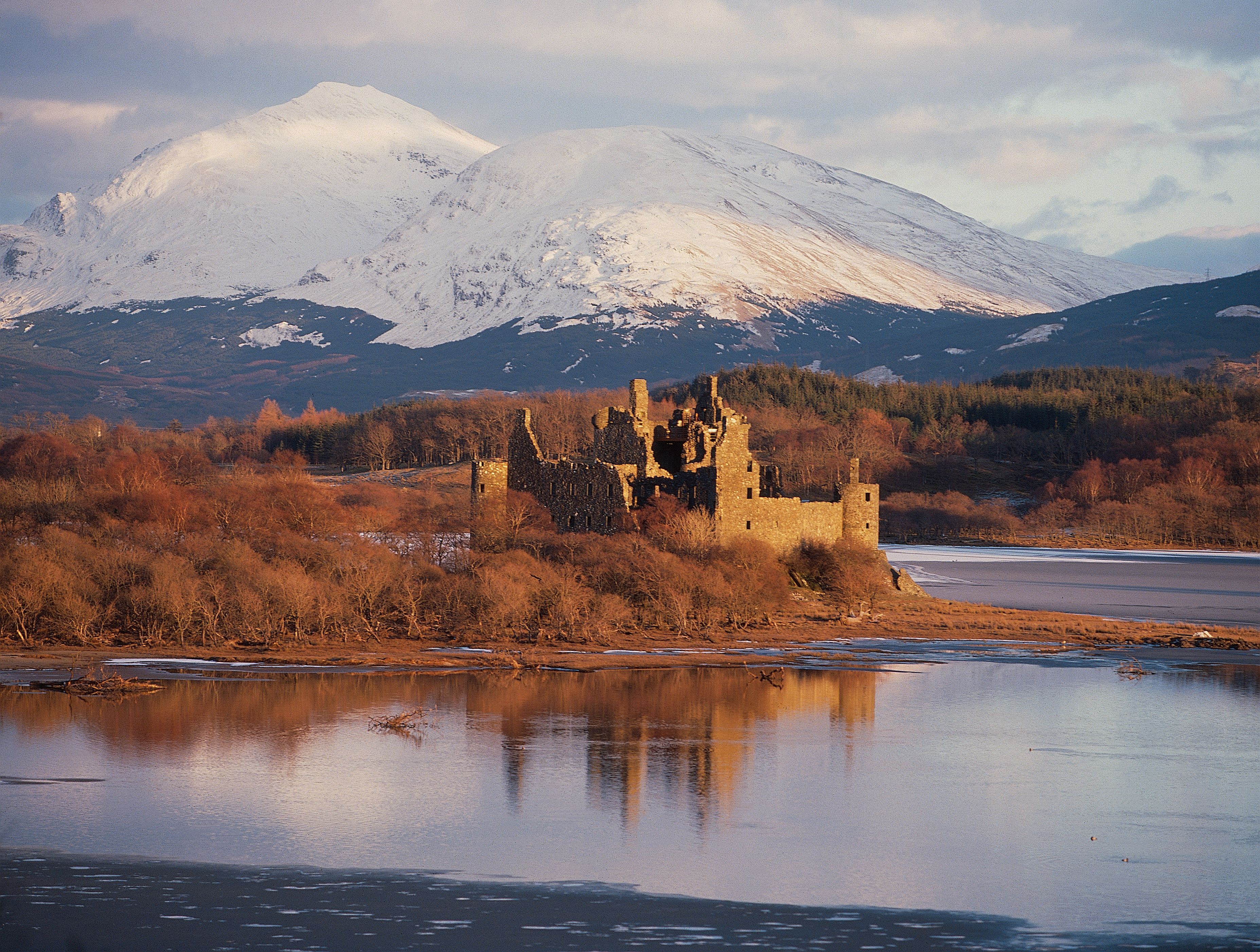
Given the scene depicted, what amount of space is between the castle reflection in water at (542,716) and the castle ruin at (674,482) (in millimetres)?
14409

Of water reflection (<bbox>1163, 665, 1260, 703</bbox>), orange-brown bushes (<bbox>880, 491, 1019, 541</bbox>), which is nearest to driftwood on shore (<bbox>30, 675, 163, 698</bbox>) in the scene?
water reflection (<bbox>1163, 665, 1260, 703</bbox>)

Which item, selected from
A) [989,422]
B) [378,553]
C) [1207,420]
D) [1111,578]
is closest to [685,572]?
[378,553]

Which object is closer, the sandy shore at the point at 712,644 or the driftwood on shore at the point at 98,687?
the driftwood on shore at the point at 98,687

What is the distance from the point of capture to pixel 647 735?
30969 mm

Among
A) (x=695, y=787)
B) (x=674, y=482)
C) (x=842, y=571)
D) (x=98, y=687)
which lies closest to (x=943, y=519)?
(x=842, y=571)

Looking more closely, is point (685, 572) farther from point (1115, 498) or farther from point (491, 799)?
point (1115, 498)

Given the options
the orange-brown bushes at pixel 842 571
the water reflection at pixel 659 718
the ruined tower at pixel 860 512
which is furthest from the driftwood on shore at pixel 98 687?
the ruined tower at pixel 860 512

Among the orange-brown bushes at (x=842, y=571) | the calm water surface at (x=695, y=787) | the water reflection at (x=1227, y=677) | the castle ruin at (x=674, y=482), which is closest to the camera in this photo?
the calm water surface at (x=695, y=787)

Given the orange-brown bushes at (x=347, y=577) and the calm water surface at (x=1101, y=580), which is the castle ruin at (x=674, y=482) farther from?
the calm water surface at (x=1101, y=580)

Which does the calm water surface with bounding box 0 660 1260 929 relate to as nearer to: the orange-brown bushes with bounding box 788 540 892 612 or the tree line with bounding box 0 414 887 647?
the tree line with bounding box 0 414 887 647

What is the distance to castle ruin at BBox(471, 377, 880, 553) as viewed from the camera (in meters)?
54.5

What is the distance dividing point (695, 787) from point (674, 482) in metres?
29.5

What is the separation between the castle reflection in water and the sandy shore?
1.95 m

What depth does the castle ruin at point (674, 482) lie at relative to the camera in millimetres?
54469
